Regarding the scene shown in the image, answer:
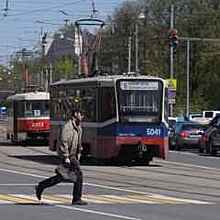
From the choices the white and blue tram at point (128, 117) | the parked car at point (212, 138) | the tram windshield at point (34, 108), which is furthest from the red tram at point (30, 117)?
the white and blue tram at point (128, 117)

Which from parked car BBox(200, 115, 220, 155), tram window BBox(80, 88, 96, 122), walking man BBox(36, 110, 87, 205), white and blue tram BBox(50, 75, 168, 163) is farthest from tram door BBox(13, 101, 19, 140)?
walking man BBox(36, 110, 87, 205)

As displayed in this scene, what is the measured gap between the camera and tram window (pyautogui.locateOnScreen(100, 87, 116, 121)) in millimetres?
33250

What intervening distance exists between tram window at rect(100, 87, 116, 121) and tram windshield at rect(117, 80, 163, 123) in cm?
30

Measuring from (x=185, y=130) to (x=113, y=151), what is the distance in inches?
695

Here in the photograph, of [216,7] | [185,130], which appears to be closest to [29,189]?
[185,130]

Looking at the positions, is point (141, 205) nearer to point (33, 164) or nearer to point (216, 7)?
point (33, 164)

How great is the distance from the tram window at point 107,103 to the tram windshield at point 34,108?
18339 millimetres

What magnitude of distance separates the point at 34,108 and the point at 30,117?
3.06ft

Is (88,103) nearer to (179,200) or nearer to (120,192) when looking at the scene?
(120,192)

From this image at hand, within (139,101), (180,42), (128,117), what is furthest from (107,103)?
(180,42)

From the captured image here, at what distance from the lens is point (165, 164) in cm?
3650

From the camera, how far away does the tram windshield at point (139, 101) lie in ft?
108

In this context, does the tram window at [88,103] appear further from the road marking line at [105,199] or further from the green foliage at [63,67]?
the green foliage at [63,67]

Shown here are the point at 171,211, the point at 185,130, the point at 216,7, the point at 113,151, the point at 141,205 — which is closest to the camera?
the point at 171,211
